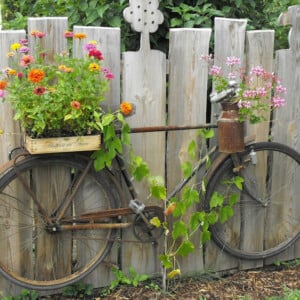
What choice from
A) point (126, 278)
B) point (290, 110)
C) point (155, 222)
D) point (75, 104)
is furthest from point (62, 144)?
point (290, 110)

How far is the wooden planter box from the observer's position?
329 cm

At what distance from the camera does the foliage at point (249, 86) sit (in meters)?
3.60

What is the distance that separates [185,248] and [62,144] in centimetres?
113

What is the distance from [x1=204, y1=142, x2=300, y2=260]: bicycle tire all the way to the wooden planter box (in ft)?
3.42

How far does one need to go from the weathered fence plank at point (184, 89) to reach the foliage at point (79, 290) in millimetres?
872

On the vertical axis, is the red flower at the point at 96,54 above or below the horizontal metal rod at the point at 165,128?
above

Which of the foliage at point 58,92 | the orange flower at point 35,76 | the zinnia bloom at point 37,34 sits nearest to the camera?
the orange flower at point 35,76

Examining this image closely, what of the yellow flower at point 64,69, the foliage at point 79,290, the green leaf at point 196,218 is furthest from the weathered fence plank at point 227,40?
the foliage at point 79,290

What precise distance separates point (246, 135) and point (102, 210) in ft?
3.71

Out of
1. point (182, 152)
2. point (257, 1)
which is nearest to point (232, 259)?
point (182, 152)

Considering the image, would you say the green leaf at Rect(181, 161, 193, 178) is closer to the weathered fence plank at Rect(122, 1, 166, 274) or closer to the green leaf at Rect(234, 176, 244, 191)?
the weathered fence plank at Rect(122, 1, 166, 274)

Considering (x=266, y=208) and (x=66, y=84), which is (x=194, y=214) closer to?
(x=266, y=208)

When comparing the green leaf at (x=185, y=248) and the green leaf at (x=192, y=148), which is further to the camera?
the green leaf at (x=185, y=248)

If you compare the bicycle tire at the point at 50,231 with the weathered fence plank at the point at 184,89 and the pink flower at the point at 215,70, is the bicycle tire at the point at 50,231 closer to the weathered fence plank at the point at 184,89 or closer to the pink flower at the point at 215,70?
the weathered fence plank at the point at 184,89
